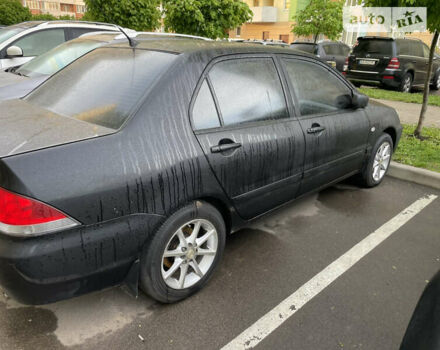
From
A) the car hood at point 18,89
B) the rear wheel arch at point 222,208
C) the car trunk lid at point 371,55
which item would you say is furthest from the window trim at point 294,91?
the car trunk lid at point 371,55

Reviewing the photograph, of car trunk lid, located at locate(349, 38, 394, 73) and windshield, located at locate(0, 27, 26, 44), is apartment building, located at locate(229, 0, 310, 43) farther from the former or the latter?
windshield, located at locate(0, 27, 26, 44)

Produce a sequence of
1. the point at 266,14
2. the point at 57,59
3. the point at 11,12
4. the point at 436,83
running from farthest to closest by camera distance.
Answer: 1. the point at 266,14
2. the point at 11,12
3. the point at 436,83
4. the point at 57,59

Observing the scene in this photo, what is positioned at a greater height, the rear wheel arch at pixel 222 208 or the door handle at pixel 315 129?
the door handle at pixel 315 129

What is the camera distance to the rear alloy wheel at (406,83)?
11.7m

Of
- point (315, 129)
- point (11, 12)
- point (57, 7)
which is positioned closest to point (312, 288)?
point (315, 129)

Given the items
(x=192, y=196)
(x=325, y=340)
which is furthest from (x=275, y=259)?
(x=192, y=196)

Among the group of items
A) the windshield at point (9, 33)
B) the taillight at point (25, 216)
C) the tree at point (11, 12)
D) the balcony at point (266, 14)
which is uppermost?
the balcony at point (266, 14)

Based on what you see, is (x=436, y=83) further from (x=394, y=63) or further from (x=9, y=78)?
(x=9, y=78)

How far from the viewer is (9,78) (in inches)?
207

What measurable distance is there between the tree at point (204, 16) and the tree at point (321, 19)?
10.3 metres

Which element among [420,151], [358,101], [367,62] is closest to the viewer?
[358,101]

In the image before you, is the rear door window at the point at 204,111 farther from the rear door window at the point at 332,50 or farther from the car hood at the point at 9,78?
the rear door window at the point at 332,50

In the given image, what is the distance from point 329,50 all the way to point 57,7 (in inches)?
1952

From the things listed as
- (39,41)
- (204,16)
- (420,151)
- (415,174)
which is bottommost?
(415,174)
